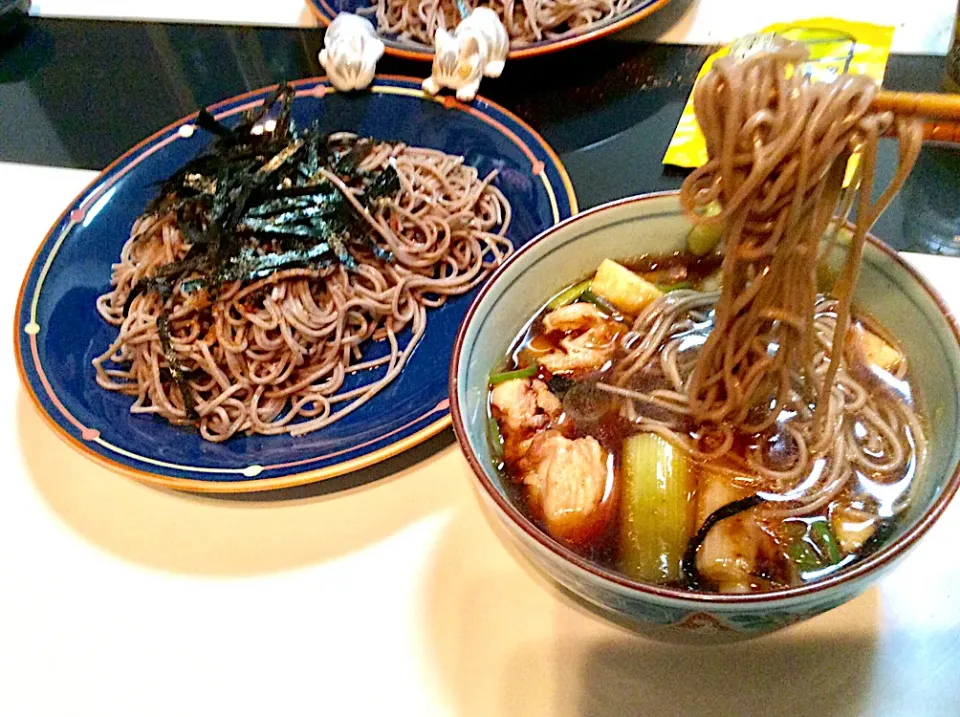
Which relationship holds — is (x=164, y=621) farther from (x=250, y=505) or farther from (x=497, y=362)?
(x=497, y=362)

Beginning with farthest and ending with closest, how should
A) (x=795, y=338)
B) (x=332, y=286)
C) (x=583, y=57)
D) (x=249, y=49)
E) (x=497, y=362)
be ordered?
1. (x=249, y=49)
2. (x=583, y=57)
3. (x=332, y=286)
4. (x=497, y=362)
5. (x=795, y=338)

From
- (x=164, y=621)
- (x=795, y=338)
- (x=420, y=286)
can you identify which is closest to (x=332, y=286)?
(x=420, y=286)

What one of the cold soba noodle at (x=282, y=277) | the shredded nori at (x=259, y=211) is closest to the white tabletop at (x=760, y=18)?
the cold soba noodle at (x=282, y=277)

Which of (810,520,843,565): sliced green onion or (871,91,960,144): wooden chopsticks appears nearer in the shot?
(871,91,960,144): wooden chopsticks

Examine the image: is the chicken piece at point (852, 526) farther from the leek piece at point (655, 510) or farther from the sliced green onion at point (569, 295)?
the sliced green onion at point (569, 295)

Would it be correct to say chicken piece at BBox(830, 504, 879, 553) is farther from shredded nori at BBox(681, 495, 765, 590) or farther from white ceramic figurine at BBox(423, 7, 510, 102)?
white ceramic figurine at BBox(423, 7, 510, 102)

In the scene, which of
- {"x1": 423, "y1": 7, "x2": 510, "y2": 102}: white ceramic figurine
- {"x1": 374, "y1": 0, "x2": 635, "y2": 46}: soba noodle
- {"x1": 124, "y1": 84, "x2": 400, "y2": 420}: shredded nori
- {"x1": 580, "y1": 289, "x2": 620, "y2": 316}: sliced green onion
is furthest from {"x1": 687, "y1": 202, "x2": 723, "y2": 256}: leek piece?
{"x1": 374, "y1": 0, "x2": 635, "y2": 46}: soba noodle

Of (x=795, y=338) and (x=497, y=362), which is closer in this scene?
(x=795, y=338)
